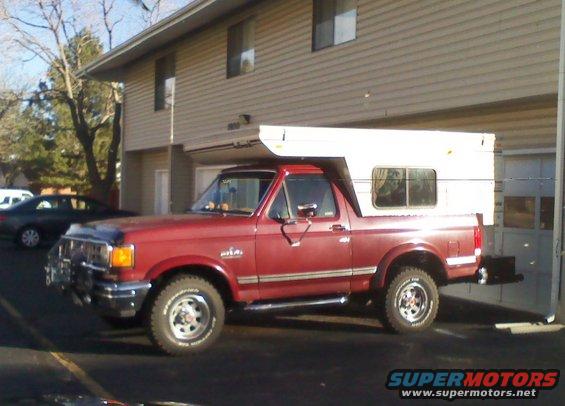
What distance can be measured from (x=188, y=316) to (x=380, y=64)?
6948 millimetres

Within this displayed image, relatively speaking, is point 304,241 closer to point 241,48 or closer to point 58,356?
point 58,356

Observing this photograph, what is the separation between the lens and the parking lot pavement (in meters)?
6.75

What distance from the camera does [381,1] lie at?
1358 centimetres

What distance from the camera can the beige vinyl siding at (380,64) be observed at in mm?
10811

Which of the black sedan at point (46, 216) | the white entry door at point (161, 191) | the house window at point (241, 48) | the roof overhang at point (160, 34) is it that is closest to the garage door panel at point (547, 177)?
the house window at point (241, 48)

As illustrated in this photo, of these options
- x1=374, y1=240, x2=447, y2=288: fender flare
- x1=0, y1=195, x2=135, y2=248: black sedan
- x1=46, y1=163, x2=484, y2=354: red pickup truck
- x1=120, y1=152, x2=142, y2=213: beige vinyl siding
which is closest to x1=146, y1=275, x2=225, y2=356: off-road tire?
x1=46, y1=163, x2=484, y2=354: red pickup truck

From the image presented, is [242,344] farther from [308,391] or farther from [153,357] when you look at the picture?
[308,391]

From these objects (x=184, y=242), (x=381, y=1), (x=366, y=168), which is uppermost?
(x=381, y=1)

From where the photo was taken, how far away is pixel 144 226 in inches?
317

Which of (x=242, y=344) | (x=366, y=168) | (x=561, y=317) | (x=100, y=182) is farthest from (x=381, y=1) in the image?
(x=100, y=182)

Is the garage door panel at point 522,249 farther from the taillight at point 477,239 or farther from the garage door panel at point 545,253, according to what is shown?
the taillight at point 477,239

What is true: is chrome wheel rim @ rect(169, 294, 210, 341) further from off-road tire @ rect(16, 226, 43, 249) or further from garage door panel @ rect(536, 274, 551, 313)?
off-road tire @ rect(16, 226, 43, 249)

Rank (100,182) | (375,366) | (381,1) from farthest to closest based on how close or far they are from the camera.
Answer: (100,182) < (381,1) < (375,366)

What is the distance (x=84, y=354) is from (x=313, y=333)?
2594mm
